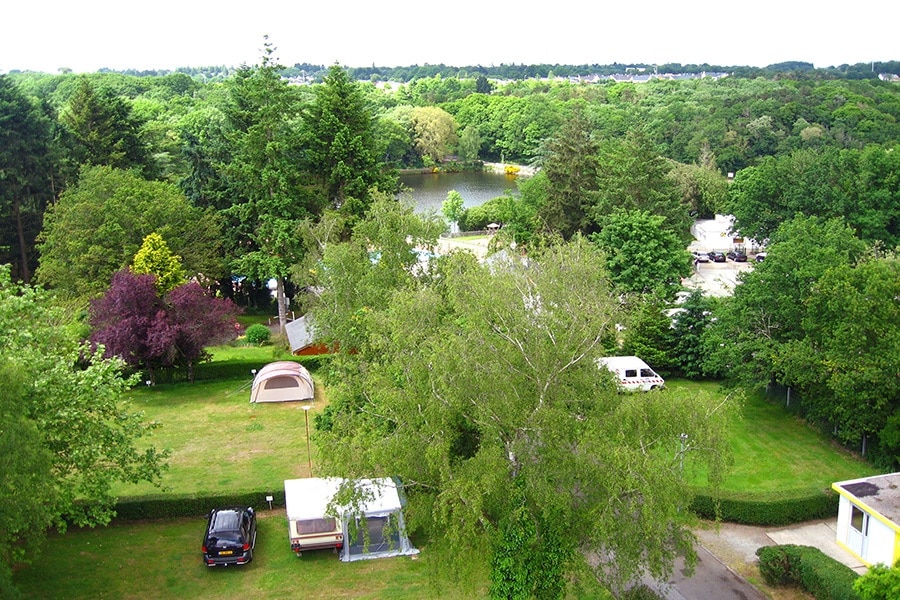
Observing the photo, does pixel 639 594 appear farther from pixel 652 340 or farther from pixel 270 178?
pixel 270 178

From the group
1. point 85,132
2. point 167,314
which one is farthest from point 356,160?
point 85,132

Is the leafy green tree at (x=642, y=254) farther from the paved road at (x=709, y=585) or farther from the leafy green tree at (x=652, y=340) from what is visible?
the paved road at (x=709, y=585)

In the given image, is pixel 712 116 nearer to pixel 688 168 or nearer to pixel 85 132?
pixel 688 168

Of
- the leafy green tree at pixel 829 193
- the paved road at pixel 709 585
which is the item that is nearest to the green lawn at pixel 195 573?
the paved road at pixel 709 585

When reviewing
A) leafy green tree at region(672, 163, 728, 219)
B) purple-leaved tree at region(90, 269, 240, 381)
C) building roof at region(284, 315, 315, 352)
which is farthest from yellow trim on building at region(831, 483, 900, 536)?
leafy green tree at region(672, 163, 728, 219)

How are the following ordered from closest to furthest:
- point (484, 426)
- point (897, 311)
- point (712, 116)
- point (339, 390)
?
point (484, 426) → point (339, 390) → point (897, 311) → point (712, 116)

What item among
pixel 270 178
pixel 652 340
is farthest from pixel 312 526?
pixel 270 178

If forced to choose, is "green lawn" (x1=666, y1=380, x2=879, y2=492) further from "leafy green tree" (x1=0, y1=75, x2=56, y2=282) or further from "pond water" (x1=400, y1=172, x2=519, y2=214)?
"pond water" (x1=400, y1=172, x2=519, y2=214)
